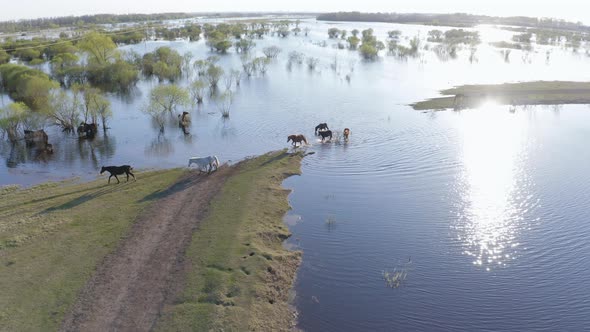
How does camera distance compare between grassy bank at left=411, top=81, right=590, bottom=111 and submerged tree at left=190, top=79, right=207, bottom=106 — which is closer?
grassy bank at left=411, top=81, right=590, bottom=111

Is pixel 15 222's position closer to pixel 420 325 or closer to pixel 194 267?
pixel 194 267

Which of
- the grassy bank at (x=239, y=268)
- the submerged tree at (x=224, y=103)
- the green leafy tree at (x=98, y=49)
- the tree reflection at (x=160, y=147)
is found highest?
the green leafy tree at (x=98, y=49)

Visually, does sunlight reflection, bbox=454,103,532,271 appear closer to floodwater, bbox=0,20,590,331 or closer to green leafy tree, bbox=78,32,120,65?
floodwater, bbox=0,20,590,331

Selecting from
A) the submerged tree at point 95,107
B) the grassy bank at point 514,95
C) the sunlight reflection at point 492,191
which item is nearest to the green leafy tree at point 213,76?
the submerged tree at point 95,107

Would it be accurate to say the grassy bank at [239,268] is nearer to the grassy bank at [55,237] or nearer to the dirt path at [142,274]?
the dirt path at [142,274]

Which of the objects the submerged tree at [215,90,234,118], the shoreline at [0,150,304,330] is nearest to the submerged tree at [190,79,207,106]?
the submerged tree at [215,90,234,118]

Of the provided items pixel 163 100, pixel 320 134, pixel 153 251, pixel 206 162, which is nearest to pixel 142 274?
pixel 153 251

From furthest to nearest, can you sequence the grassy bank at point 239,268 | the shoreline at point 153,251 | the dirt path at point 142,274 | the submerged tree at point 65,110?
the submerged tree at point 65,110 < the shoreline at point 153,251 < the grassy bank at point 239,268 < the dirt path at point 142,274

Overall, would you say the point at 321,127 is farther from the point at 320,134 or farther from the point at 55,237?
the point at 55,237
